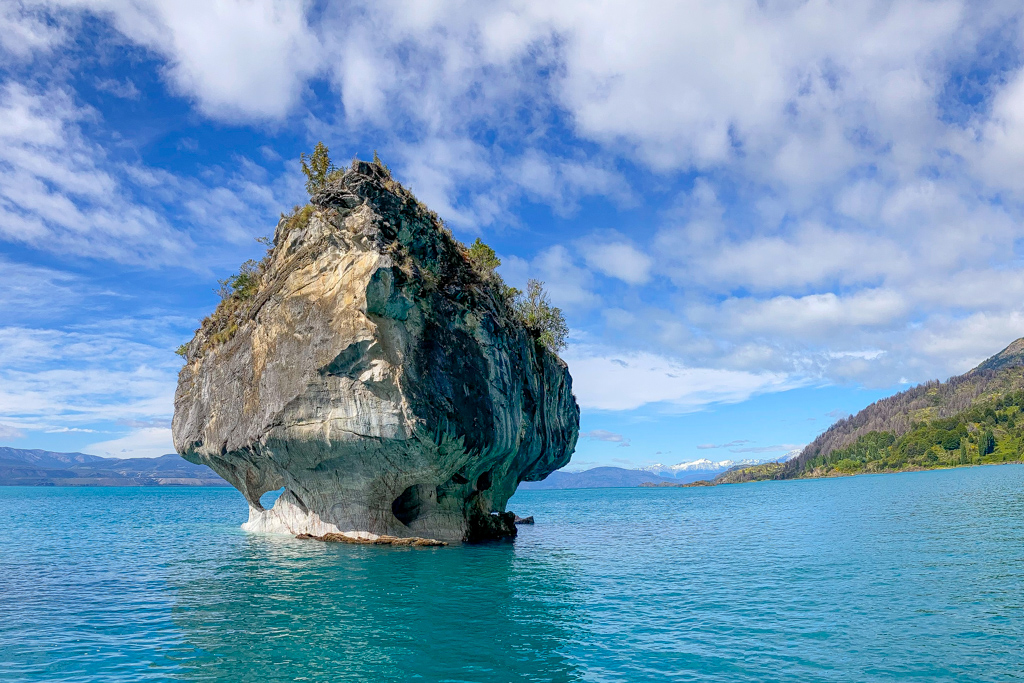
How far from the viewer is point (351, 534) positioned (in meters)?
31.5

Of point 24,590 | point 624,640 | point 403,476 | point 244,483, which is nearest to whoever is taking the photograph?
point 624,640

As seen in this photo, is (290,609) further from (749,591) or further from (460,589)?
(749,591)

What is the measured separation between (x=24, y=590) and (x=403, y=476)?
14515 millimetres

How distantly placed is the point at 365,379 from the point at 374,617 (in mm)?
11676

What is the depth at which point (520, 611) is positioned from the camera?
18.0m

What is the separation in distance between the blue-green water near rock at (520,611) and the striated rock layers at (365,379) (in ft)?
11.4

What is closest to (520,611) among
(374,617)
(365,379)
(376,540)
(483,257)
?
(374,617)

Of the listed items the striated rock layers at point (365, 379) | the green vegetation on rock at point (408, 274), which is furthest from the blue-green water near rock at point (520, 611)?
the green vegetation on rock at point (408, 274)

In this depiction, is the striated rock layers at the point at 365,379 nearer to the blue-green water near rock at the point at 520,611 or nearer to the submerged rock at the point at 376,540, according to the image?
the submerged rock at the point at 376,540

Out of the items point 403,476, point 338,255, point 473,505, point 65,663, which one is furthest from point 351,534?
point 65,663

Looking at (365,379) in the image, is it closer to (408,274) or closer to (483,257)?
(408,274)

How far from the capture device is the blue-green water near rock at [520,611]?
12898mm

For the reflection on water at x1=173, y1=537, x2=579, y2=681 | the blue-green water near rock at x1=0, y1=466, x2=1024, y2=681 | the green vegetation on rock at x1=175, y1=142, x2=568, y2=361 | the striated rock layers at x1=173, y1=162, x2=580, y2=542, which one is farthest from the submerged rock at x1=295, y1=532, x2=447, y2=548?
the green vegetation on rock at x1=175, y1=142, x2=568, y2=361

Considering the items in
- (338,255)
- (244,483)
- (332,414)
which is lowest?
(244,483)
